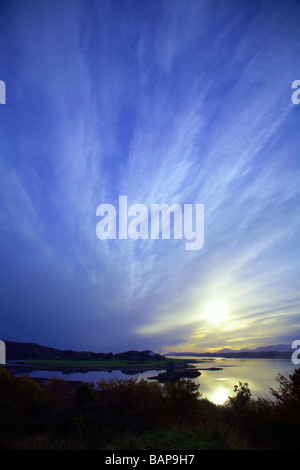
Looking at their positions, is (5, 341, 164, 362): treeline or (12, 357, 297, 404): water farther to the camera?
(5, 341, 164, 362): treeline

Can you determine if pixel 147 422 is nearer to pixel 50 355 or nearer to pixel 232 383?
pixel 232 383

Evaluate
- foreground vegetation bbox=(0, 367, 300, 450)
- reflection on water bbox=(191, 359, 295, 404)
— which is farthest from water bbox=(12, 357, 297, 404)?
foreground vegetation bbox=(0, 367, 300, 450)

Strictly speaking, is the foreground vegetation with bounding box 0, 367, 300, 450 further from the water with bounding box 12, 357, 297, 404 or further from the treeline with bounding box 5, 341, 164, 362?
the treeline with bounding box 5, 341, 164, 362

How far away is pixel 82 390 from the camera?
85.8ft

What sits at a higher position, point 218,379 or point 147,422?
point 147,422

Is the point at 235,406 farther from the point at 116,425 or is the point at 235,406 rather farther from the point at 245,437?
the point at 116,425

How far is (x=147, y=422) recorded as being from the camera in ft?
65.2

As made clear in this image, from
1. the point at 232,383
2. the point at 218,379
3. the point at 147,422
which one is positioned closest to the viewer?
the point at 147,422

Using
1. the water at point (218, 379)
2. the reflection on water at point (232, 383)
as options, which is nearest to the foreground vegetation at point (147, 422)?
the water at point (218, 379)

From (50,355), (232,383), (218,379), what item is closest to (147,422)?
(232,383)

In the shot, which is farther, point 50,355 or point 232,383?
point 50,355

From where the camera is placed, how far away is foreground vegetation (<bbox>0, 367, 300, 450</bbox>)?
13180 mm

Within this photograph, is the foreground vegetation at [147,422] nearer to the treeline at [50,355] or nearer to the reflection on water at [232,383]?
the reflection on water at [232,383]

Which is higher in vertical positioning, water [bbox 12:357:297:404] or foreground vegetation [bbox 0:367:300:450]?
foreground vegetation [bbox 0:367:300:450]
